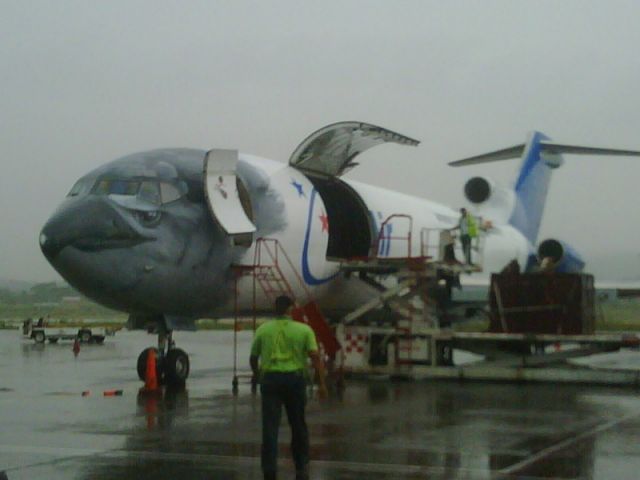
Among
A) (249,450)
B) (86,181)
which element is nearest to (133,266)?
(86,181)

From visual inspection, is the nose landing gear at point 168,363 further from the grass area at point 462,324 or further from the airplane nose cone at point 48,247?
the airplane nose cone at point 48,247

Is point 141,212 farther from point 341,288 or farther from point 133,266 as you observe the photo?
point 341,288

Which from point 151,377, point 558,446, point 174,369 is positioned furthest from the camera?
point 174,369

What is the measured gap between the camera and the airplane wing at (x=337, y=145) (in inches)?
835

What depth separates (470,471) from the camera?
928 cm

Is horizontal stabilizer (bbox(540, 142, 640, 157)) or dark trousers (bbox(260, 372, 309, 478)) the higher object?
horizontal stabilizer (bbox(540, 142, 640, 157))

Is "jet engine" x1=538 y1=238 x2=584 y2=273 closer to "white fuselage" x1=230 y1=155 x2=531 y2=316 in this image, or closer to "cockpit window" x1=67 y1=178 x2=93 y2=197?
"white fuselage" x1=230 y1=155 x2=531 y2=316

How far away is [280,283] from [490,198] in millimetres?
11299

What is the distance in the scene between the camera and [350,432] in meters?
11.9

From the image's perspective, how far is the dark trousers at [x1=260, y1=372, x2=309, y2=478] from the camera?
8859 mm

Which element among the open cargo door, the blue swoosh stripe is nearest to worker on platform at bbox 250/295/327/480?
the open cargo door

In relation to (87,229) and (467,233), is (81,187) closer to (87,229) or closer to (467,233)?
(87,229)

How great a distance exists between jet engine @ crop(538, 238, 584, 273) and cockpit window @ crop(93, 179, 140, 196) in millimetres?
13495

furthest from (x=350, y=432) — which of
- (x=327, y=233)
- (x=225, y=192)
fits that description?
(x=327, y=233)
